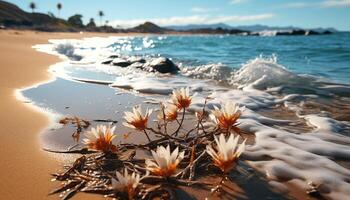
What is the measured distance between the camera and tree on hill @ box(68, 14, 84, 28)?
306ft

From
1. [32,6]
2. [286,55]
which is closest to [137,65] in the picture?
[286,55]

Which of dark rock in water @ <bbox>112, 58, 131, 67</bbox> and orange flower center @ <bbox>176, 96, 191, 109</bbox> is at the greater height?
orange flower center @ <bbox>176, 96, 191, 109</bbox>

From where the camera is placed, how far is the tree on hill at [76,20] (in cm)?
9312

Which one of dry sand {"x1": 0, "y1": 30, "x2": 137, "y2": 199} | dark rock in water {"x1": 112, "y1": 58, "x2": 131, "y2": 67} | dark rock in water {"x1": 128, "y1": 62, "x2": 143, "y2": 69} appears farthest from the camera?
dark rock in water {"x1": 112, "y1": 58, "x2": 131, "y2": 67}

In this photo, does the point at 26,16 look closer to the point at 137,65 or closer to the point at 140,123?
the point at 137,65

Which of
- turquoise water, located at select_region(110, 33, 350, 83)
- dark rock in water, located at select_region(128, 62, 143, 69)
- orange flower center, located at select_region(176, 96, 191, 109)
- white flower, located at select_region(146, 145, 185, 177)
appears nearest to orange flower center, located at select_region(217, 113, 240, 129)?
orange flower center, located at select_region(176, 96, 191, 109)

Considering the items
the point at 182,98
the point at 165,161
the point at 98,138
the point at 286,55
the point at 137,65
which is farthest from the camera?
the point at 286,55

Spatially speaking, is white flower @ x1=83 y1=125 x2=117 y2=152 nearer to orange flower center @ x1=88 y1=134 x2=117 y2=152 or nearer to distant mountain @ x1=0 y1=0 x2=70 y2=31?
orange flower center @ x1=88 y1=134 x2=117 y2=152

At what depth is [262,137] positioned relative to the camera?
3410 mm

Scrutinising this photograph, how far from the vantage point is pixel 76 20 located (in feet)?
318

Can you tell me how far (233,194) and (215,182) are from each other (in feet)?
0.67

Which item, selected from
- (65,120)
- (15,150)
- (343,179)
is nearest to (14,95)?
(65,120)

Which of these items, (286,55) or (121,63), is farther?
(286,55)

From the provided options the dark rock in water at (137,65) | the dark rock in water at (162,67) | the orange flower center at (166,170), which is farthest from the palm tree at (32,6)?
the orange flower center at (166,170)
